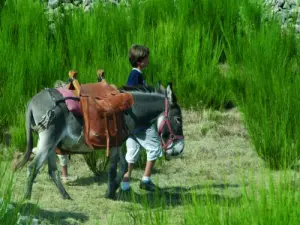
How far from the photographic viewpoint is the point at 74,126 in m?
6.85

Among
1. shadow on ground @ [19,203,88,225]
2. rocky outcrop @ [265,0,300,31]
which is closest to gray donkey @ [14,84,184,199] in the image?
shadow on ground @ [19,203,88,225]

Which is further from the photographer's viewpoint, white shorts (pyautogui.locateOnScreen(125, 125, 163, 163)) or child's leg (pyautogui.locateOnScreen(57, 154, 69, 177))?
child's leg (pyautogui.locateOnScreen(57, 154, 69, 177))

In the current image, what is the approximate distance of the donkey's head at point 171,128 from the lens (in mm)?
7176

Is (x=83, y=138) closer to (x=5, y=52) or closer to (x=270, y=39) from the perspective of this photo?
(x=5, y=52)

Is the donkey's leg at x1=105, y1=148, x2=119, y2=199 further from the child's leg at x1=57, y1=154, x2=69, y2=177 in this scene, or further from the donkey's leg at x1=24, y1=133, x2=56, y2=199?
the child's leg at x1=57, y1=154, x2=69, y2=177

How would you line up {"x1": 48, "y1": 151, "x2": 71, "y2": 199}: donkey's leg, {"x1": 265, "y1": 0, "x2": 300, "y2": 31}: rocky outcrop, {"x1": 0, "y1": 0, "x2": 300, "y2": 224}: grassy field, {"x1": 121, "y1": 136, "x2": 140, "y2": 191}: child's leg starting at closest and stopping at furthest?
{"x1": 48, "y1": 151, "x2": 71, "y2": 199}: donkey's leg < {"x1": 0, "y1": 0, "x2": 300, "y2": 224}: grassy field < {"x1": 121, "y1": 136, "x2": 140, "y2": 191}: child's leg < {"x1": 265, "y1": 0, "x2": 300, "y2": 31}: rocky outcrop

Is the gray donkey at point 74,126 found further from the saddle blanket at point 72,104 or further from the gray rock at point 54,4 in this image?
the gray rock at point 54,4

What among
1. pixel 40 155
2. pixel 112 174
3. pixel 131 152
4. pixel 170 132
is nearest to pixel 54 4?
pixel 131 152

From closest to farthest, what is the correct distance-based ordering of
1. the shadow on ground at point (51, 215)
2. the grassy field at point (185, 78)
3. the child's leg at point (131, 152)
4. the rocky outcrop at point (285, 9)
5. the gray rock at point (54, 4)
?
the shadow on ground at point (51, 215), the grassy field at point (185, 78), the child's leg at point (131, 152), the rocky outcrop at point (285, 9), the gray rock at point (54, 4)

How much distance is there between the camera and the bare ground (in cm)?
659

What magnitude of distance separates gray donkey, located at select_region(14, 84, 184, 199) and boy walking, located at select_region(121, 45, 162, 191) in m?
0.08

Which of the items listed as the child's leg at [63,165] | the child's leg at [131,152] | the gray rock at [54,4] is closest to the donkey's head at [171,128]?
the child's leg at [131,152]

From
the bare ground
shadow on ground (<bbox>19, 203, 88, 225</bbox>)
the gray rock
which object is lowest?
the bare ground

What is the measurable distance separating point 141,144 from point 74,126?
2.17 ft
